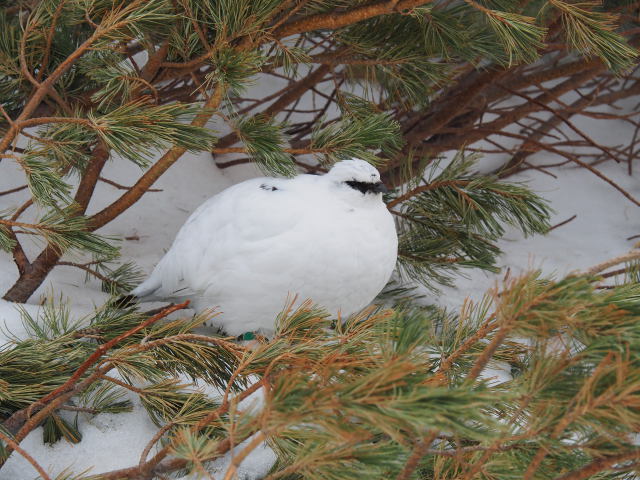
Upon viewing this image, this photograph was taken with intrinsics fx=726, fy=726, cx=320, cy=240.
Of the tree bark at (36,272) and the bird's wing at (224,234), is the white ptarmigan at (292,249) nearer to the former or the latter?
the bird's wing at (224,234)

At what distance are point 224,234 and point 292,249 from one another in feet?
0.57

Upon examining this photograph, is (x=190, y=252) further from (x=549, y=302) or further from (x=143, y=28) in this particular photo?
(x=549, y=302)

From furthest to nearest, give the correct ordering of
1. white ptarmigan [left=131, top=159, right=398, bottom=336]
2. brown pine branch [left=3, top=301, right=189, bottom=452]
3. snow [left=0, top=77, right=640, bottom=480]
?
white ptarmigan [left=131, top=159, right=398, bottom=336], snow [left=0, top=77, right=640, bottom=480], brown pine branch [left=3, top=301, right=189, bottom=452]

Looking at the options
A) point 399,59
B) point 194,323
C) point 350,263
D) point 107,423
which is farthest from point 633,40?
point 107,423

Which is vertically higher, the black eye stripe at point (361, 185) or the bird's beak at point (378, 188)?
the bird's beak at point (378, 188)

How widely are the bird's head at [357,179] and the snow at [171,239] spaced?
1.06 ft

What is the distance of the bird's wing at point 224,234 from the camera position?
1.29m

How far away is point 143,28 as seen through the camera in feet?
4.08

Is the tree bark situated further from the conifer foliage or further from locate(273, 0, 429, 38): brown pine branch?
locate(273, 0, 429, 38): brown pine branch

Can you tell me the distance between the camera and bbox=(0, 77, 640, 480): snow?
1130 mm

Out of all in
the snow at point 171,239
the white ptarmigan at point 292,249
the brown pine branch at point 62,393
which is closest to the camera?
the brown pine branch at point 62,393

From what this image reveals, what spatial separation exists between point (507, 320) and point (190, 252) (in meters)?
0.83

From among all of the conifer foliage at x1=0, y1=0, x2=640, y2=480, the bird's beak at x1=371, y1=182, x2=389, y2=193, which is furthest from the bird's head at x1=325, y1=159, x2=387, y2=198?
the conifer foliage at x1=0, y1=0, x2=640, y2=480

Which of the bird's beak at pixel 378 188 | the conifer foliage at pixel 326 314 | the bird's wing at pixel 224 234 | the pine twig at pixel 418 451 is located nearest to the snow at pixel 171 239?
the conifer foliage at pixel 326 314
